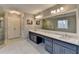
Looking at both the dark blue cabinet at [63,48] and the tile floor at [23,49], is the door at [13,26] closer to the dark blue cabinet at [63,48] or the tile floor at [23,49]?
the tile floor at [23,49]

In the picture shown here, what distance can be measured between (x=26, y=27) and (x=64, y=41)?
5295mm

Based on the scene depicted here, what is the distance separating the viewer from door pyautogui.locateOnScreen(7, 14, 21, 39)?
758cm

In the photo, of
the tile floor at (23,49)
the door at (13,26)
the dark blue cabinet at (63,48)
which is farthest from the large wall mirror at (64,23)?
the door at (13,26)

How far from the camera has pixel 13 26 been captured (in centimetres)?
802

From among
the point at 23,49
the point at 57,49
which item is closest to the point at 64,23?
the point at 57,49

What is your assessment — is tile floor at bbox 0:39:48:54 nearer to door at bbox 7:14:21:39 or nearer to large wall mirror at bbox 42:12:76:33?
large wall mirror at bbox 42:12:76:33

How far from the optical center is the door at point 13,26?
7580mm

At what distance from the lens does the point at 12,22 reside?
25.9ft

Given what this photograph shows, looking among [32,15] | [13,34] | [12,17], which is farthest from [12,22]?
[32,15]

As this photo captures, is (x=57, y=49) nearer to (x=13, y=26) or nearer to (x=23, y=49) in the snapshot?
(x=23, y=49)

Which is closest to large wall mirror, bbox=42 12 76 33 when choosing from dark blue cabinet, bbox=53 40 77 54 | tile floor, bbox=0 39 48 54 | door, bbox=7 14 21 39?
dark blue cabinet, bbox=53 40 77 54

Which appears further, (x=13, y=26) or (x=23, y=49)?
(x=13, y=26)

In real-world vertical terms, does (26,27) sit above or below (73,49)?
above
